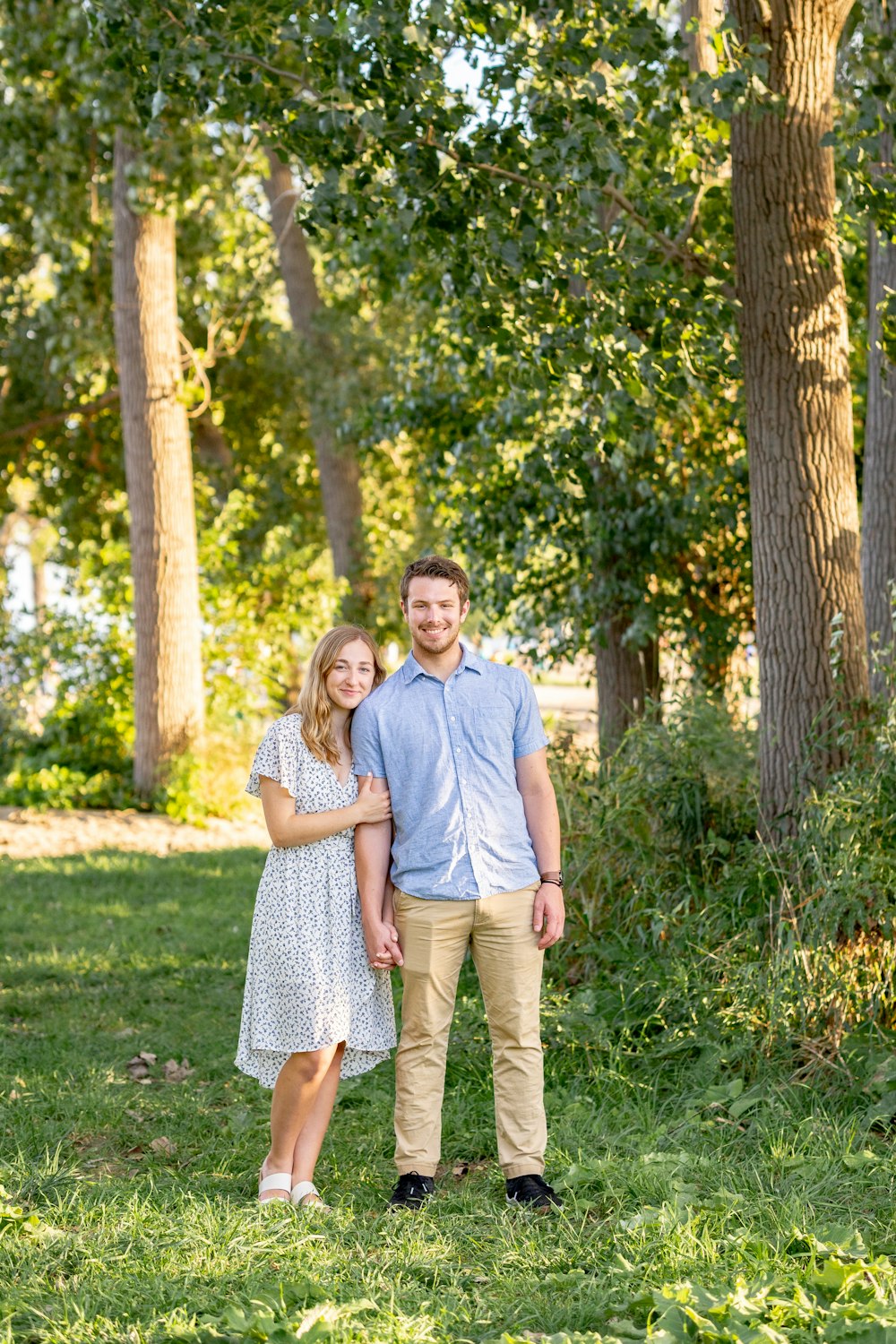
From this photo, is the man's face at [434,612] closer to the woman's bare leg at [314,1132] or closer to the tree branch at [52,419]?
the woman's bare leg at [314,1132]

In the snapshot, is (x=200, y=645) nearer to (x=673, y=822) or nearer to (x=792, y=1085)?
(x=673, y=822)

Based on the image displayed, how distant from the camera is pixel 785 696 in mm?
5328

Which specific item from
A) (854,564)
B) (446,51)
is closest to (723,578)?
(854,564)

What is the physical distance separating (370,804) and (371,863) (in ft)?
0.59

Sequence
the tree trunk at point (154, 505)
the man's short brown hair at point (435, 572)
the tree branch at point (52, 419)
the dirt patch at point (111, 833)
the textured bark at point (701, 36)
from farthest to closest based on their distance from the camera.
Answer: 1. the tree branch at point (52, 419)
2. the tree trunk at point (154, 505)
3. the dirt patch at point (111, 833)
4. the textured bark at point (701, 36)
5. the man's short brown hair at point (435, 572)

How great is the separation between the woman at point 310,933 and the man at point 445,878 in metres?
0.07

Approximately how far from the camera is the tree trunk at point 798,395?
5270 mm

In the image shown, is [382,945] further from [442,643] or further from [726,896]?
[726,896]

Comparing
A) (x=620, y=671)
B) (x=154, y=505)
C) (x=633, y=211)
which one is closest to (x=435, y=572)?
(x=633, y=211)

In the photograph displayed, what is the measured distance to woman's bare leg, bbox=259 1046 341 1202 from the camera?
3.88 m

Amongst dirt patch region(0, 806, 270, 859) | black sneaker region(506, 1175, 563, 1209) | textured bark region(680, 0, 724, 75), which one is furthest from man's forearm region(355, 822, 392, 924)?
dirt patch region(0, 806, 270, 859)

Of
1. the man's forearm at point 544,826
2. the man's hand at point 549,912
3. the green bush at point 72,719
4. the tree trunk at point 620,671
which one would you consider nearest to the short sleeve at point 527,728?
the man's forearm at point 544,826

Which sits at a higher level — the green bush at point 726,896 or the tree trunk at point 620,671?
the tree trunk at point 620,671

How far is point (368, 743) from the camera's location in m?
3.94
